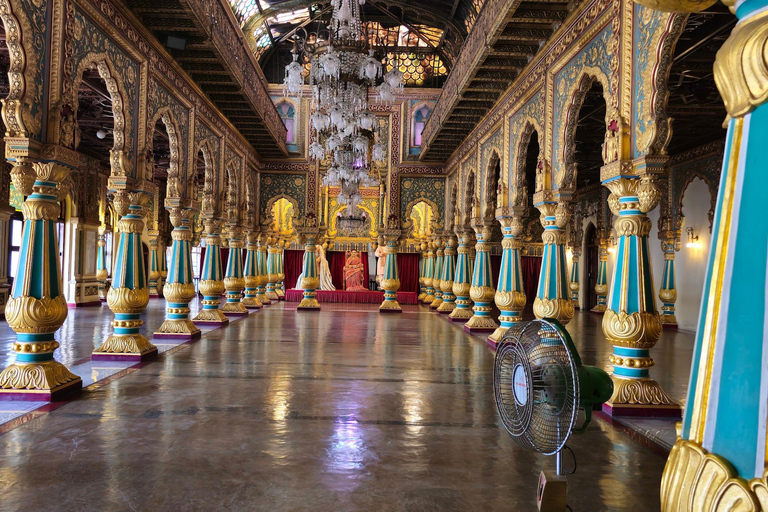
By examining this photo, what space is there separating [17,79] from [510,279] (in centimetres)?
796

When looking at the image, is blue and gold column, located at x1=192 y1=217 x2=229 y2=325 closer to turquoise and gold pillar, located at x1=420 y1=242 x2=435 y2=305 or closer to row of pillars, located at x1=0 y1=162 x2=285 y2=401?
row of pillars, located at x1=0 y1=162 x2=285 y2=401

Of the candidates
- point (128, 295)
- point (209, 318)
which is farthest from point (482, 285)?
point (128, 295)

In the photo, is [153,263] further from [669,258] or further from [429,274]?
[669,258]

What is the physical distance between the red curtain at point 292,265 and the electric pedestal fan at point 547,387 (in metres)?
22.7

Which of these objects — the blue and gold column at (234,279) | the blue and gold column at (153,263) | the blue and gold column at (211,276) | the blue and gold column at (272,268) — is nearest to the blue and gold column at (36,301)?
the blue and gold column at (211,276)

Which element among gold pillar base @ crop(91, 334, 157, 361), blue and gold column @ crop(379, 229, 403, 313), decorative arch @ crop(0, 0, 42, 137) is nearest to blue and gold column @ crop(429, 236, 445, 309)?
blue and gold column @ crop(379, 229, 403, 313)

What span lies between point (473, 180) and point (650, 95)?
8.75 metres

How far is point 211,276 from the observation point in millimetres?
11875

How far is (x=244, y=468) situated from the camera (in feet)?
11.7

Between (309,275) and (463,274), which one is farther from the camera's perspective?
(309,275)

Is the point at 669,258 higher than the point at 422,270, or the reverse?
the point at 669,258

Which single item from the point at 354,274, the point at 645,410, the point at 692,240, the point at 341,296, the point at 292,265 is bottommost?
the point at 341,296

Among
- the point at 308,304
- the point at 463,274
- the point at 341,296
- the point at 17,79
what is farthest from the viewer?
the point at 341,296

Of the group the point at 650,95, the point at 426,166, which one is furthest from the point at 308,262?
the point at 650,95
